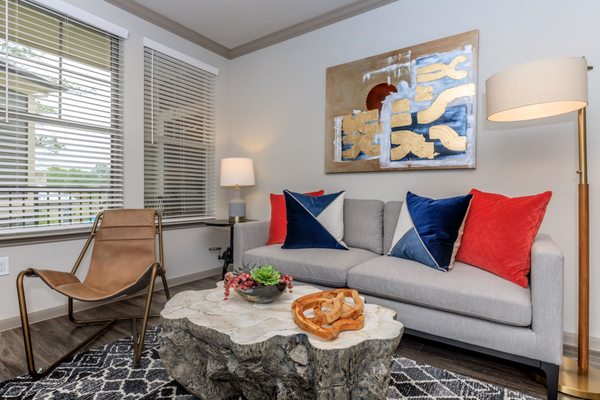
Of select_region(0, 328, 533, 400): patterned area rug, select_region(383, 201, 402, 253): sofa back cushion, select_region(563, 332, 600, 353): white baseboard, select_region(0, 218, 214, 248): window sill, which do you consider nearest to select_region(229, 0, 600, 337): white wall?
select_region(563, 332, 600, 353): white baseboard

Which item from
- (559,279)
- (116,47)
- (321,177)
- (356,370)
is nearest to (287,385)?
(356,370)

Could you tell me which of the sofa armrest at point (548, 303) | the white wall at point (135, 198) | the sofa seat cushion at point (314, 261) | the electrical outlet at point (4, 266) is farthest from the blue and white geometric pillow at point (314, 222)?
the electrical outlet at point (4, 266)

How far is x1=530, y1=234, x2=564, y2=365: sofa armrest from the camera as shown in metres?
1.47

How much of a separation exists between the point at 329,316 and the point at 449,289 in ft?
2.72

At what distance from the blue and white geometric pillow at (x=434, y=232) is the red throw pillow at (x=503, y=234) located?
0.26ft

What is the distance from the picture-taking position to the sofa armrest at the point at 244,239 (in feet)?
8.82

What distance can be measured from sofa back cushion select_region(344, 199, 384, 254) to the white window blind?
176 cm

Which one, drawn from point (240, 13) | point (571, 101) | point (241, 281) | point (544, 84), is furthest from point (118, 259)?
point (571, 101)

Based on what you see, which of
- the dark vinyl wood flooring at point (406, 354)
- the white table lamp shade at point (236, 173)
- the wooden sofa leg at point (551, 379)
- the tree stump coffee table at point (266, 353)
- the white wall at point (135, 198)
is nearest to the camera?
the tree stump coffee table at point (266, 353)

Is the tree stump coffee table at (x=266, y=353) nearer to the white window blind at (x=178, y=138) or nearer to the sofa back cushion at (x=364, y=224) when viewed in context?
the sofa back cushion at (x=364, y=224)

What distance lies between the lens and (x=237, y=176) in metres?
3.30

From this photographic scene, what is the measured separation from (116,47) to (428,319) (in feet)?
10.6

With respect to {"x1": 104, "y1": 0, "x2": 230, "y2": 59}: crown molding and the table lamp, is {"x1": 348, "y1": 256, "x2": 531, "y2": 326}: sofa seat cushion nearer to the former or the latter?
the table lamp

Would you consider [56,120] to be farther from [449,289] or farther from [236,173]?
[449,289]
